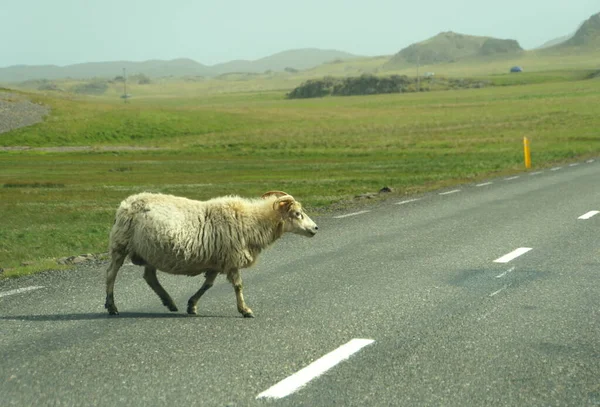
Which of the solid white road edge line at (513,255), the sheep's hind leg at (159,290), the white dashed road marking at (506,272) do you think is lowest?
the solid white road edge line at (513,255)

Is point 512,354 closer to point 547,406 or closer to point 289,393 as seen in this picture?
point 547,406

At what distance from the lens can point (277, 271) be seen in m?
11.7

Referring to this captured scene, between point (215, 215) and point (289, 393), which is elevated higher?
point (215, 215)

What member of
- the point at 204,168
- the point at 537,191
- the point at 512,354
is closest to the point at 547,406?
the point at 512,354

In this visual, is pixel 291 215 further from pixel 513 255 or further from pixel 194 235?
pixel 513 255

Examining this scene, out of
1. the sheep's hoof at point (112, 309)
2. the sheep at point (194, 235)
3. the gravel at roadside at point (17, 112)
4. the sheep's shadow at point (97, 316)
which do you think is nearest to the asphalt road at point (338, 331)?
the sheep's shadow at point (97, 316)

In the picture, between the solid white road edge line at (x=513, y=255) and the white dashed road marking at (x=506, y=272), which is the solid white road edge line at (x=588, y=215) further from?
the white dashed road marking at (x=506, y=272)

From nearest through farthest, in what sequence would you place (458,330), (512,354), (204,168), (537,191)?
(512,354)
(458,330)
(537,191)
(204,168)

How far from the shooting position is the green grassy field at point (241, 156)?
22.5 m

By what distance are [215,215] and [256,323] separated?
134 cm

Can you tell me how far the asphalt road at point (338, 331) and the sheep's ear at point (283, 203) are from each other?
101cm

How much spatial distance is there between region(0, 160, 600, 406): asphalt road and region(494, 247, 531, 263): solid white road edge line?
0.11 meters

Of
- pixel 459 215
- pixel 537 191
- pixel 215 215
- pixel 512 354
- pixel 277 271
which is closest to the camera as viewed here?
pixel 512 354

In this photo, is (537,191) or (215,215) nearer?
(215,215)
